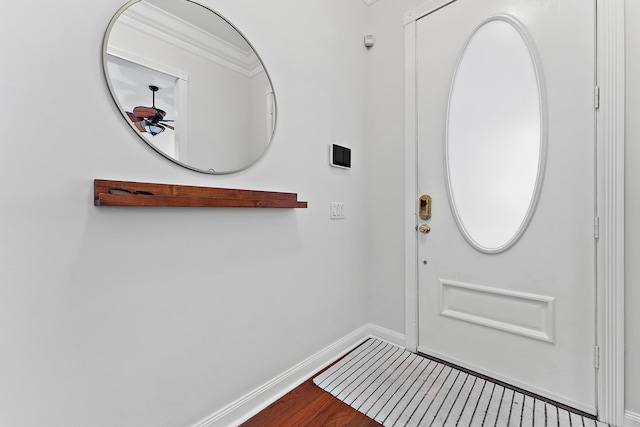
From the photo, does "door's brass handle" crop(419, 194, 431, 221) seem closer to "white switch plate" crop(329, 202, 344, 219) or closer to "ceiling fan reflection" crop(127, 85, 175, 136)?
"white switch plate" crop(329, 202, 344, 219)

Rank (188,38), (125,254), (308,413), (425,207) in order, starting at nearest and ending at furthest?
(125,254) → (188,38) → (308,413) → (425,207)

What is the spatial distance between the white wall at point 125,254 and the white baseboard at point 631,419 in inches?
59.4

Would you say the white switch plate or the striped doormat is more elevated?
the white switch plate

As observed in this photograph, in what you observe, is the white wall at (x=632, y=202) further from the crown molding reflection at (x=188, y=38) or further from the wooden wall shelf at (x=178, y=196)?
the crown molding reflection at (x=188, y=38)

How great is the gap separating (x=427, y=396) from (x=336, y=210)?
1178 mm

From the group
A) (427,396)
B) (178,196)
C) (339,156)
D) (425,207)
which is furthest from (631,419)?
(178,196)

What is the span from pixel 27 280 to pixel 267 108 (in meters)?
1.16

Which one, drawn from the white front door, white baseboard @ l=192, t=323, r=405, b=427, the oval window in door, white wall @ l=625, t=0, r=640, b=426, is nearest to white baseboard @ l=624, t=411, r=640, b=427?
white wall @ l=625, t=0, r=640, b=426

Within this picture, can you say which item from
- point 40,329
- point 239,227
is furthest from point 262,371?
point 40,329

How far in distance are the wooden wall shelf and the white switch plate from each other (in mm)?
428

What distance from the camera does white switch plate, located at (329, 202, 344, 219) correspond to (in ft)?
6.09

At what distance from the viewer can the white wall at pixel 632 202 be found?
1216mm

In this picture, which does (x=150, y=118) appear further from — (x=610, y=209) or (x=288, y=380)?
(x=610, y=209)

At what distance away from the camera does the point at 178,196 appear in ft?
3.58
